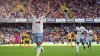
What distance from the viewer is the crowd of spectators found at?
57000 mm

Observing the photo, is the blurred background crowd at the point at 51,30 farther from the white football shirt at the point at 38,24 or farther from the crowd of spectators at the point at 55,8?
the white football shirt at the point at 38,24

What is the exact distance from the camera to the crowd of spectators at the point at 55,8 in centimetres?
5700

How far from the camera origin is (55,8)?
59250mm

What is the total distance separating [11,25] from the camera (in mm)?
57750

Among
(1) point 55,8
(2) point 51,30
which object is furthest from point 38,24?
(1) point 55,8

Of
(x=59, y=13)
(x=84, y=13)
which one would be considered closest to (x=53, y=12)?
(x=59, y=13)

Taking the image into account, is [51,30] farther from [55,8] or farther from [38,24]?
[38,24]

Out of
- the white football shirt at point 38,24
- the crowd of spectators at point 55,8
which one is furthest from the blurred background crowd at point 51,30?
the white football shirt at point 38,24

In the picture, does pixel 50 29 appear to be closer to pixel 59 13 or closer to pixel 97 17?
pixel 59 13

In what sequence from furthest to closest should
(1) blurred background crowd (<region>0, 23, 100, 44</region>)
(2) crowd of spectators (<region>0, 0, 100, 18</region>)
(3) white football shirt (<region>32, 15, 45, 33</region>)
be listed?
(2) crowd of spectators (<region>0, 0, 100, 18</region>) → (1) blurred background crowd (<region>0, 23, 100, 44</region>) → (3) white football shirt (<region>32, 15, 45, 33</region>)

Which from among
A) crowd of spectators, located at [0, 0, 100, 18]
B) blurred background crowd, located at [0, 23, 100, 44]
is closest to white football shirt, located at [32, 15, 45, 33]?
blurred background crowd, located at [0, 23, 100, 44]

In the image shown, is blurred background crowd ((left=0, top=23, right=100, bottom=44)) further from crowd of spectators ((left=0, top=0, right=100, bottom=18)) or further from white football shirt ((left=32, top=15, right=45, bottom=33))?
white football shirt ((left=32, top=15, right=45, bottom=33))

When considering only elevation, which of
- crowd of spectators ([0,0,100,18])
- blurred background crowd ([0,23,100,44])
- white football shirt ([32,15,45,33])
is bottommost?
blurred background crowd ([0,23,100,44])

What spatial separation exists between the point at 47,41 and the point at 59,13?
20.0 feet
